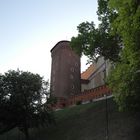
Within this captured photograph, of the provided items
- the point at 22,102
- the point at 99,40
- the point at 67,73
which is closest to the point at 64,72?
the point at 67,73

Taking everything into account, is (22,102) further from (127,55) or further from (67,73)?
(67,73)

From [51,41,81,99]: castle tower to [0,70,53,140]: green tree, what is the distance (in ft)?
85.4

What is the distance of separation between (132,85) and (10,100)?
18.8 metres

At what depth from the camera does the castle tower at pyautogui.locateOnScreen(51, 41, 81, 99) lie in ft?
224

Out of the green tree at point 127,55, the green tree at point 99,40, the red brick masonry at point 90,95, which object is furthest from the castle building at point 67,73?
the green tree at point 127,55

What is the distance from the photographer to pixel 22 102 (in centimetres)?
3850

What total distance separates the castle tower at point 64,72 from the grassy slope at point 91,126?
2386cm

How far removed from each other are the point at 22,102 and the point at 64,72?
31.8 meters

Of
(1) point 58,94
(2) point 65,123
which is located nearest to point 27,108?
(2) point 65,123

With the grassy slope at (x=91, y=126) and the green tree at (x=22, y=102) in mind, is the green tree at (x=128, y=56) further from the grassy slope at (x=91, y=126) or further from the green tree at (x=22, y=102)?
the green tree at (x=22, y=102)

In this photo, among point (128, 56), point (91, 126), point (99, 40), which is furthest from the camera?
point (99, 40)

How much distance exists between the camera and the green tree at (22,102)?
38281 mm

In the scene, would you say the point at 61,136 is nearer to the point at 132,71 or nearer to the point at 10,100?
the point at 10,100

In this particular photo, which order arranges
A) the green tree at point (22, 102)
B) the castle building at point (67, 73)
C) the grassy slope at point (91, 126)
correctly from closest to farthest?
1. the grassy slope at point (91, 126)
2. the green tree at point (22, 102)
3. the castle building at point (67, 73)
